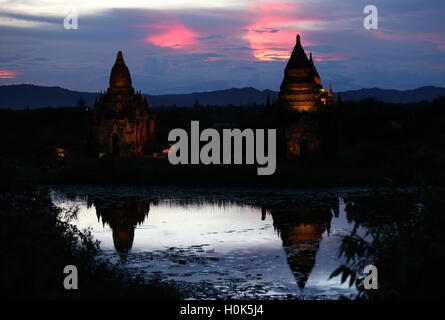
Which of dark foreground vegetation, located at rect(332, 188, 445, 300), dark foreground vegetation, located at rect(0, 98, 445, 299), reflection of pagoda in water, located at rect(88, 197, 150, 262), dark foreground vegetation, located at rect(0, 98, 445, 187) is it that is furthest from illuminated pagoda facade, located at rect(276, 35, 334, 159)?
dark foreground vegetation, located at rect(332, 188, 445, 300)

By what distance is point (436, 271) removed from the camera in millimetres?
8062

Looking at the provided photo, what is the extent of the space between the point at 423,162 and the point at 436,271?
1.80 metres

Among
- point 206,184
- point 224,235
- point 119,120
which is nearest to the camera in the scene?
point 224,235

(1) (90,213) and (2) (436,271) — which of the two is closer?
(2) (436,271)

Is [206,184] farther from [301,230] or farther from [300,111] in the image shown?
[301,230]

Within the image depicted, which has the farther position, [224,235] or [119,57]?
[119,57]

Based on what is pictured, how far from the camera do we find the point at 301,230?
2027 centimetres

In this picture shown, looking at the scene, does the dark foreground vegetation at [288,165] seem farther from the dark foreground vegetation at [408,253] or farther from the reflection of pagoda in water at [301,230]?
the dark foreground vegetation at [408,253]

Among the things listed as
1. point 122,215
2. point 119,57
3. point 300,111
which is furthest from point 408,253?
point 119,57

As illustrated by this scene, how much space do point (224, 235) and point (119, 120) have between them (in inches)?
1084

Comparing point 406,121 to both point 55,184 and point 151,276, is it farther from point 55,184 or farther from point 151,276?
point 151,276

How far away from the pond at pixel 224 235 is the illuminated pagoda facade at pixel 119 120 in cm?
1453

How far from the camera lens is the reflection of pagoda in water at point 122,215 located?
60.4ft
